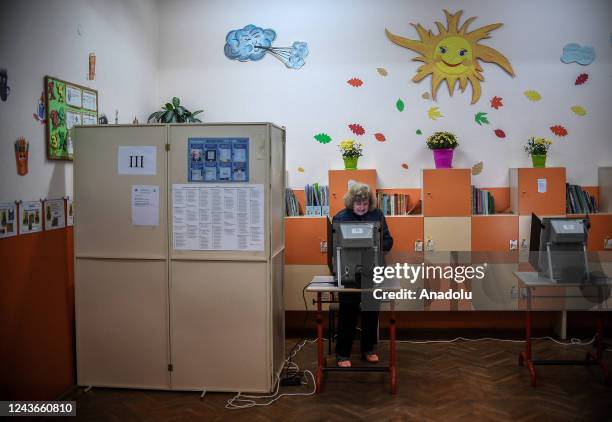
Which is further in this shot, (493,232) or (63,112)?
(493,232)

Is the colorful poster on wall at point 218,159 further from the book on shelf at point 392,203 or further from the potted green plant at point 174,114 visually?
the book on shelf at point 392,203

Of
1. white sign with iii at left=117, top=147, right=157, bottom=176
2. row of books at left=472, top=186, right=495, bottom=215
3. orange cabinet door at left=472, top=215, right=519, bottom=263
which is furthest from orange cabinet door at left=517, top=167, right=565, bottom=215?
white sign with iii at left=117, top=147, right=157, bottom=176

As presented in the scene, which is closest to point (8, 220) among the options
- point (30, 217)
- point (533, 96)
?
point (30, 217)

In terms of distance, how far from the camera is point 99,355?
4.02 meters

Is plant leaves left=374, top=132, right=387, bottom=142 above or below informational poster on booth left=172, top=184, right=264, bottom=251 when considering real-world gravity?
above

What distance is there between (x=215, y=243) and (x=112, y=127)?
1.15 meters

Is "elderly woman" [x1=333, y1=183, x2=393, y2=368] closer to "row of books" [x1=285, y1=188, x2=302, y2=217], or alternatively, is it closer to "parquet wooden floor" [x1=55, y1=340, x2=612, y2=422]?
"parquet wooden floor" [x1=55, y1=340, x2=612, y2=422]

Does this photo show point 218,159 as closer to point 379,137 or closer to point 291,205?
point 291,205

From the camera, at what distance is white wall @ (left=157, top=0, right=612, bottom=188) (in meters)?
5.70

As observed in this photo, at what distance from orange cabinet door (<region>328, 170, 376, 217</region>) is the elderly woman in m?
0.82

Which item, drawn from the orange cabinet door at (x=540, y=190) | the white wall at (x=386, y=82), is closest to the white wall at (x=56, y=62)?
the white wall at (x=386, y=82)

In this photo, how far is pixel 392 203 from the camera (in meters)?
5.54

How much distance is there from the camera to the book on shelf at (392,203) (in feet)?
18.2

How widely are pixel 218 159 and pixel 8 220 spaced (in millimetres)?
1412
